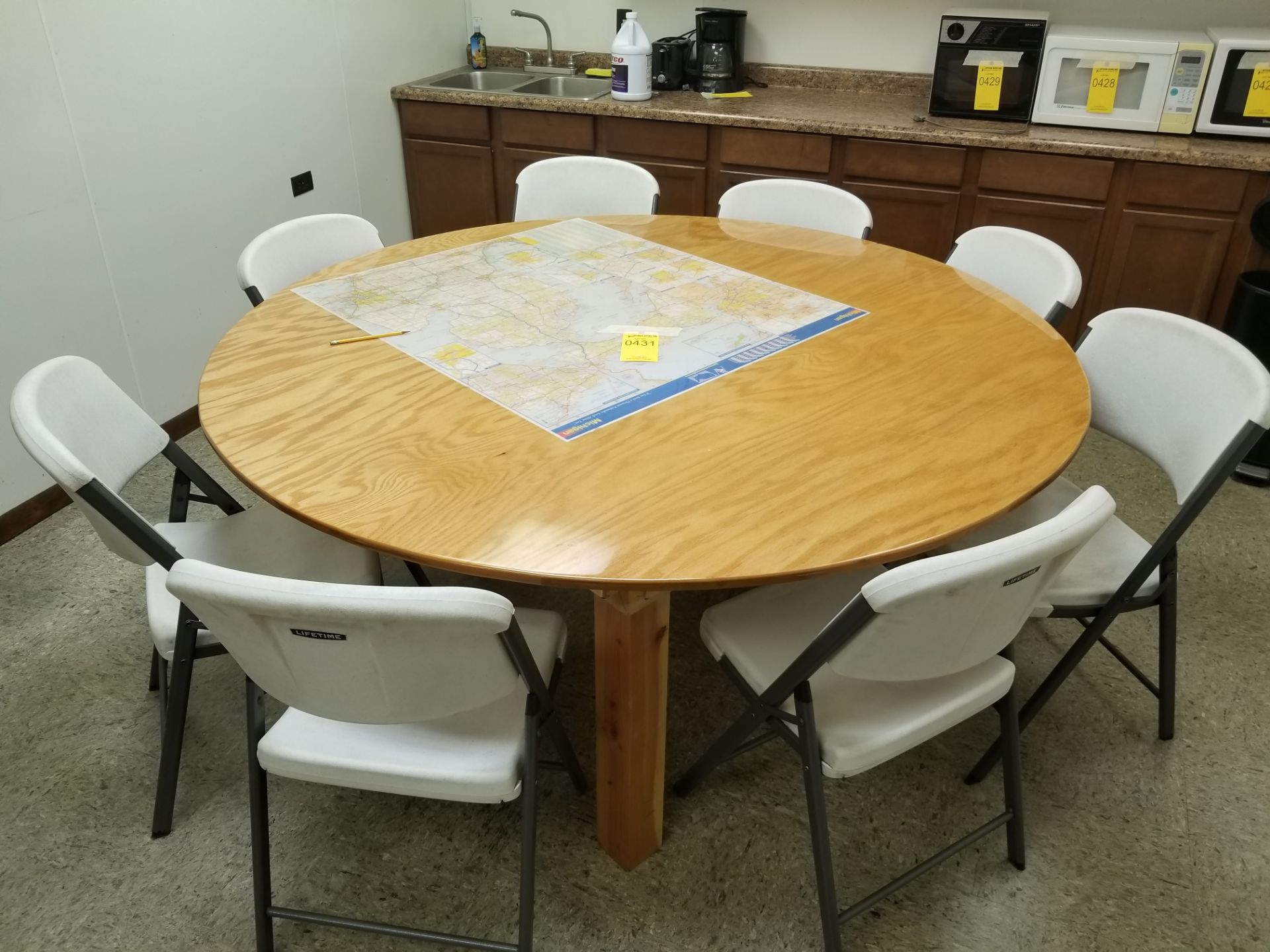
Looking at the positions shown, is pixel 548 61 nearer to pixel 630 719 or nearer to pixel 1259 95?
pixel 1259 95

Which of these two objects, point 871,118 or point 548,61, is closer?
point 871,118

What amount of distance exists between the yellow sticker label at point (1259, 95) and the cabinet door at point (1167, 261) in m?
0.34

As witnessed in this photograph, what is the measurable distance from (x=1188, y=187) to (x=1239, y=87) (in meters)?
0.34

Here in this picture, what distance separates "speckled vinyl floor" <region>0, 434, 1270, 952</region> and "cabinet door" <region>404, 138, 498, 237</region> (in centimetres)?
244

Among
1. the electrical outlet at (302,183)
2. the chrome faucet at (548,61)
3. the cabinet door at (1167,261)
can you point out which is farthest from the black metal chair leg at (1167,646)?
the chrome faucet at (548,61)

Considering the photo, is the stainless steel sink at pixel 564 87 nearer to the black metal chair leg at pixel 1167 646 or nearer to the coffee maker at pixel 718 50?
the coffee maker at pixel 718 50

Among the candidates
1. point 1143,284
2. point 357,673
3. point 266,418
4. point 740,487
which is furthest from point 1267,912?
point 1143,284

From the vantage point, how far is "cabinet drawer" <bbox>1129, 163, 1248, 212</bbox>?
291 centimetres

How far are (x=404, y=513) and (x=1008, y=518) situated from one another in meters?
1.24

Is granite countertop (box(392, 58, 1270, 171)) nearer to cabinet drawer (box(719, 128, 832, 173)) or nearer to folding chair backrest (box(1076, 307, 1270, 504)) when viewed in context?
cabinet drawer (box(719, 128, 832, 173))

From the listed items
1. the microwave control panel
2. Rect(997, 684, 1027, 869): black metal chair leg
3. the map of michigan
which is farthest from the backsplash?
Rect(997, 684, 1027, 869): black metal chair leg

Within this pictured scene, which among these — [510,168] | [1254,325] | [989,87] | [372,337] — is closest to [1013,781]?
[372,337]

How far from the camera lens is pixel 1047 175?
10.2 feet

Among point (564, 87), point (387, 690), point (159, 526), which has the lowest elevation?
point (159, 526)
